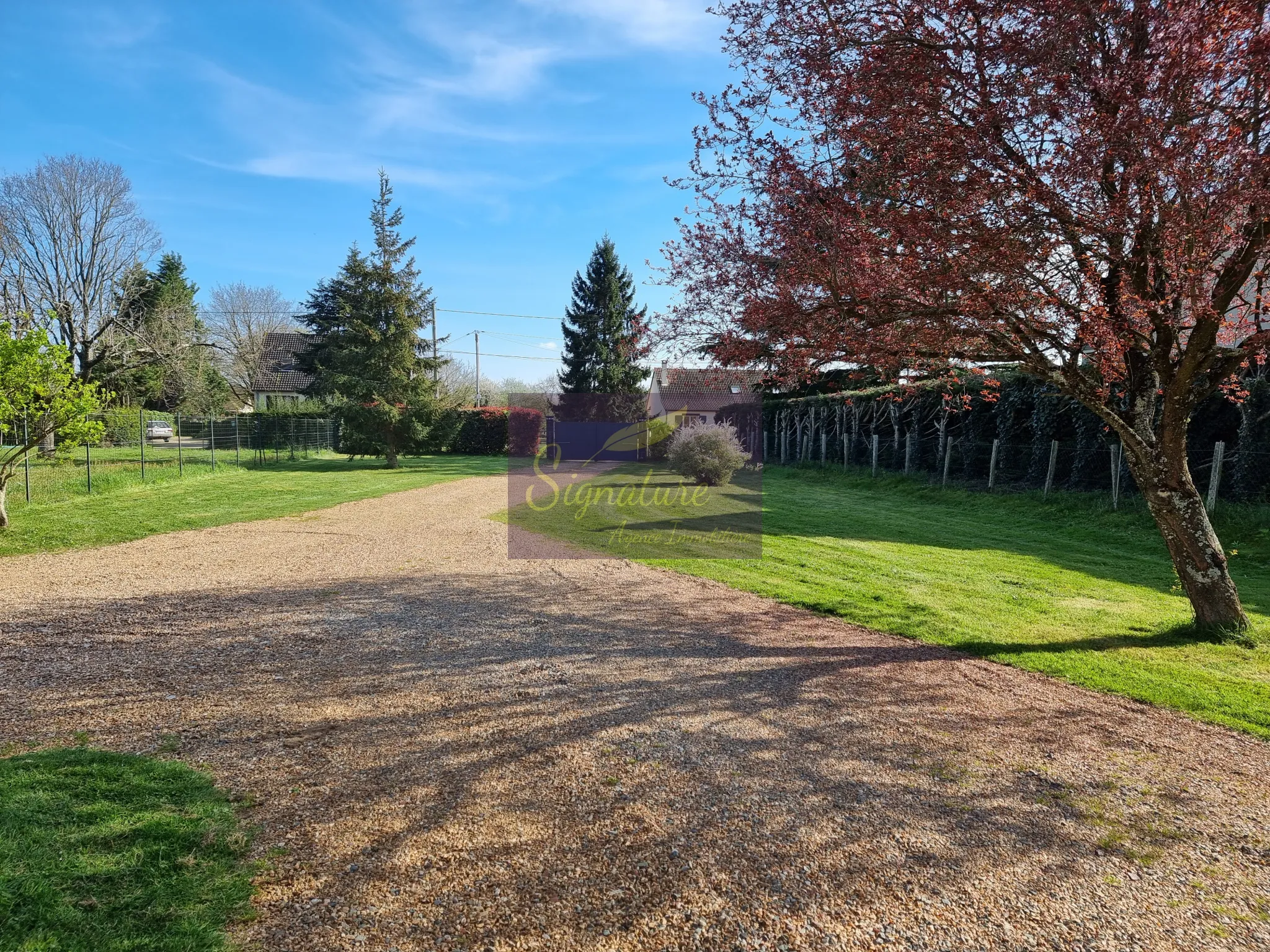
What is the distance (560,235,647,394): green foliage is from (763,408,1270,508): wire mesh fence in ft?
46.6

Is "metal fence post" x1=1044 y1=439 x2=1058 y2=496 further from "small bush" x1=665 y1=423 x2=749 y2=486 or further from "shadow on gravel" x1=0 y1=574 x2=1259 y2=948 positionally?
"shadow on gravel" x1=0 y1=574 x2=1259 y2=948

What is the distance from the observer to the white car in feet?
101

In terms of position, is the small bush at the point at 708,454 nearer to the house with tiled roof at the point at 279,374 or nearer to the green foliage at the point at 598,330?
the green foliage at the point at 598,330

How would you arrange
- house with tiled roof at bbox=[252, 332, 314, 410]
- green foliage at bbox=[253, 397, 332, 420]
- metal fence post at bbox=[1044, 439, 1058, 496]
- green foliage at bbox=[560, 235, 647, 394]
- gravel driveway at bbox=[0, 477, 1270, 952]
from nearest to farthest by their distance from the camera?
1. gravel driveway at bbox=[0, 477, 1270, 952]
2. metal fence post at bbox=[1044, 439, 1058, 496]
3. green foliage at bbox=[253, 397, 332, 420]
4. green foliage at bbox=[560, 235, 647, 394]
5. house with tiled roof at bbox=[252, 332, 314, 410]

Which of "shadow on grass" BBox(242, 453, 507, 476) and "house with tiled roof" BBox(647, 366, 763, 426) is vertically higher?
"house with tiled roof" BBox(647, 366, 763, 426)

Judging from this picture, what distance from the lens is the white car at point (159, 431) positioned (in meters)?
30.8

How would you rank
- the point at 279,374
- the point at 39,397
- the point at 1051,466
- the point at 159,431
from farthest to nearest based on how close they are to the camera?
the point at 279,374 → the point at 159,431 → the point at 1051,466 → the point at 39,397

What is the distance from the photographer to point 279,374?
4606 centimetres

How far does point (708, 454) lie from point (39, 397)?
1239cm

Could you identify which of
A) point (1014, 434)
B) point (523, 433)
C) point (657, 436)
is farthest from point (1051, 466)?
point (523, 433)

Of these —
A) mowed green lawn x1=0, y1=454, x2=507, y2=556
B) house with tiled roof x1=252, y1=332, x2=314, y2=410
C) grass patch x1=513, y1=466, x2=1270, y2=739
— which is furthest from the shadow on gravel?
house with tiled roof x1=252, y1=332, x2=314, y2=410

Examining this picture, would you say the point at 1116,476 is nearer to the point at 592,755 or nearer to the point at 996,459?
the point at 996,459

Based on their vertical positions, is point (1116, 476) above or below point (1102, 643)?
above

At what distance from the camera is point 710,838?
9.05 feet
